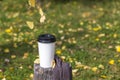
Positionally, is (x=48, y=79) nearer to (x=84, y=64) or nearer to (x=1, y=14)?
Answer: (x=84, y=64)

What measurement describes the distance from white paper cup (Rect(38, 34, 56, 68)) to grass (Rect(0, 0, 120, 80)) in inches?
57.8

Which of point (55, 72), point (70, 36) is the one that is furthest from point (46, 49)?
point (70, 36)

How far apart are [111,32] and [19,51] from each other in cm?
219

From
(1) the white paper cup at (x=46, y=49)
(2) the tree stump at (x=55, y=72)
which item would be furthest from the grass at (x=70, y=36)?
(1) the white paper cup at (x=46, y=49)

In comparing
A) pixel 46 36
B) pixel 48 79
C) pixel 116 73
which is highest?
pixel 46 36

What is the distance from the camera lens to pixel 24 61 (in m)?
6.88

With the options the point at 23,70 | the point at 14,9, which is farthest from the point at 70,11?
the point at 23,70

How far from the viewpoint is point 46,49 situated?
4656 mm

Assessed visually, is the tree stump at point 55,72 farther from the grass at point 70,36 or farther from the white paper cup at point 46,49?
the grass at point 70,36

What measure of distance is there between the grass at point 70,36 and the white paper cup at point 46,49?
1.47 m

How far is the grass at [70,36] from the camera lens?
21.3ft

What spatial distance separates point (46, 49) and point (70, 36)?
359 centimetres

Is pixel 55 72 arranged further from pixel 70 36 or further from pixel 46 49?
pixel 70 36

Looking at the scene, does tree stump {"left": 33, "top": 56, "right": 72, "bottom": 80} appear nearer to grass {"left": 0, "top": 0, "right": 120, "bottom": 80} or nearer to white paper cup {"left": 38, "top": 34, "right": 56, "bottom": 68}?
white paper cup {"left": 38, "top": 34, "right": 56, "bottom": 68}
